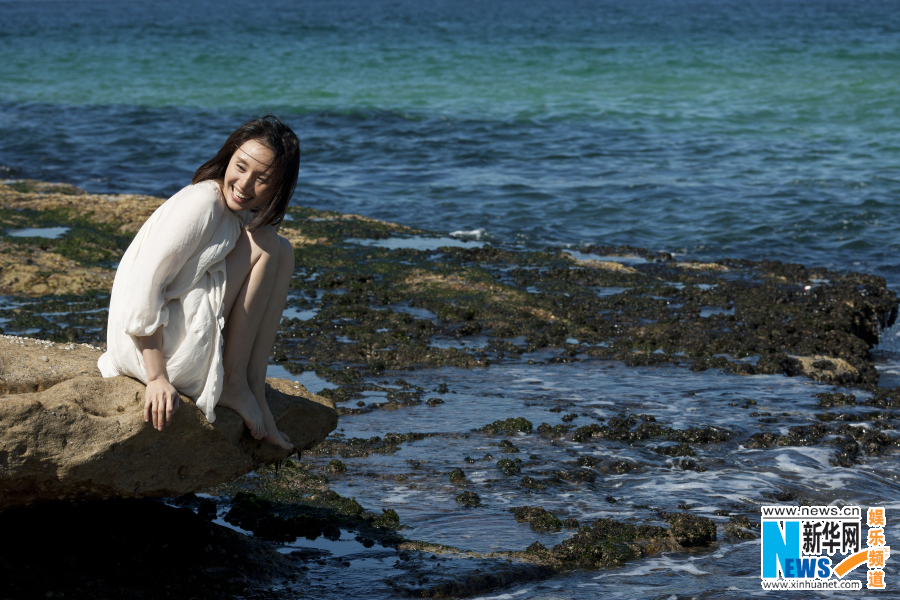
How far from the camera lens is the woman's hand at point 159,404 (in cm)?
404

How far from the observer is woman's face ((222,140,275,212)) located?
432 cm

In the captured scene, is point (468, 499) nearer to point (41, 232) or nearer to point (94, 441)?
point (94, 441)

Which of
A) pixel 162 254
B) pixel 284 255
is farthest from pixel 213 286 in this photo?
pixel 284 255

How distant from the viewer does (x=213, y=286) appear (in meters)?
4.28

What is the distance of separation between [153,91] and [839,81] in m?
25.4

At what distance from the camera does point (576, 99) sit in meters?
31.5

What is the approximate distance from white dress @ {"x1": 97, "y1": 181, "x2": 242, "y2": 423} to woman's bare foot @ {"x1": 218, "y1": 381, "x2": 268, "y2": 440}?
148 millimetres

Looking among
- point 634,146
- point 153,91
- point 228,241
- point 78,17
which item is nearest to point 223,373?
point 228,241

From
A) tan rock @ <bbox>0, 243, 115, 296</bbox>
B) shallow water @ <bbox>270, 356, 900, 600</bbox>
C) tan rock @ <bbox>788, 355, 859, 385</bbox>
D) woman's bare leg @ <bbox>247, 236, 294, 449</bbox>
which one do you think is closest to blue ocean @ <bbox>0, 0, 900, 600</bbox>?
shallow water @ <bbox>270, 356, 900, 600</bbox>

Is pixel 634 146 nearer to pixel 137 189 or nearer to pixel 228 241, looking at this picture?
pixel 137 189

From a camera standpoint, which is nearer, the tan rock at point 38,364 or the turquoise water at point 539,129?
the tan rock at point 38,364

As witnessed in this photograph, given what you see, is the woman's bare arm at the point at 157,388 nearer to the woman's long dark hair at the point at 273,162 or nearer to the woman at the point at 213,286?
the woman at the point at 213,286

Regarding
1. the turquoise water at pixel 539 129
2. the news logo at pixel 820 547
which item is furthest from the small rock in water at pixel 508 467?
the turquoise water at pixel 539 129

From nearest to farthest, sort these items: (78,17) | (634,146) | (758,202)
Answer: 1. (758,202)
2. (634,146)
3. (78,17)
